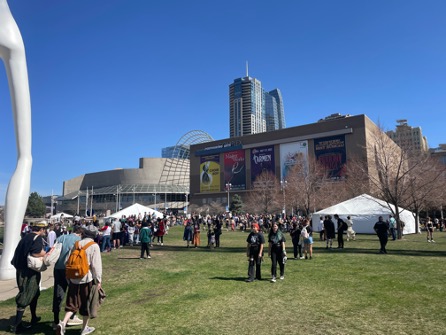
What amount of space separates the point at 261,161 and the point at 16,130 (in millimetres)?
67351

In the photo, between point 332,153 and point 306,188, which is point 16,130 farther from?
point 332,153

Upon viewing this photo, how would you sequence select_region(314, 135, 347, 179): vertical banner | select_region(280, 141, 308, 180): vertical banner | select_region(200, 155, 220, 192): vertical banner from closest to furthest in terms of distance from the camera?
select_region(314, 135, 347, 179): vertical banner
select_region(280, 141, 308, 180): vertical banner
select_region(200, 155, 220, 192): vertical banner

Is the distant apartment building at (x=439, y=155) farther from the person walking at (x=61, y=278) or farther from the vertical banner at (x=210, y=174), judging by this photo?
the person walking at (x=61, y=278)

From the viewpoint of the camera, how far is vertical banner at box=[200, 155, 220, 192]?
84875 mm

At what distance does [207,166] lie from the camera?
87.8 m

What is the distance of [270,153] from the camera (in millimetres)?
74938

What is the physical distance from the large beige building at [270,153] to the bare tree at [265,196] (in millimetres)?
4124

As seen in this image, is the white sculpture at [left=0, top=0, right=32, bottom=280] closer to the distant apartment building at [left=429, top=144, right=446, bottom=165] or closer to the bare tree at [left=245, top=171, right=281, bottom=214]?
the bare tree at [left=245, top=171, right=281, bottom=214]

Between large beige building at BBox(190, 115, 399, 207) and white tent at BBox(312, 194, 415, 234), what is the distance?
25743mm

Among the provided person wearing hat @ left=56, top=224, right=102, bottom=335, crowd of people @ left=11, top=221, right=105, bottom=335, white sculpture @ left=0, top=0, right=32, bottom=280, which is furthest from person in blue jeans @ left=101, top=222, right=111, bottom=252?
person wearing hat @ left=56, top=224, right=102, bottom=335

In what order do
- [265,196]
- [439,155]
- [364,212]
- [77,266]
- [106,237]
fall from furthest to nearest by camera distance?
[439,155] < [265,196] < [364,212] < [106,237] < [77,266]

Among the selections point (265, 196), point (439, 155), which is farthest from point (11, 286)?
point (439, 155)

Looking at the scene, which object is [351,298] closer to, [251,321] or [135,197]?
[251,321]

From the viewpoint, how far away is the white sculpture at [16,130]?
401 inches
